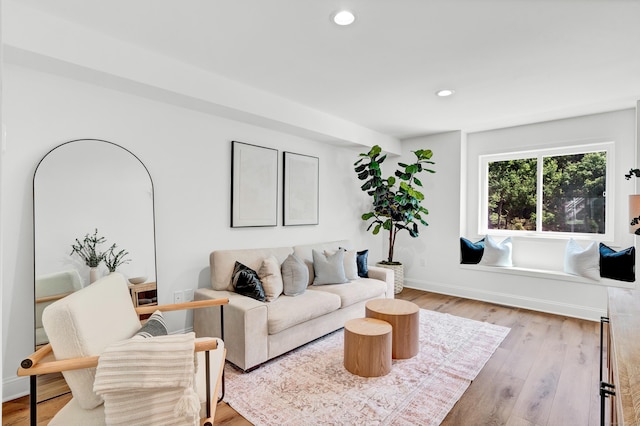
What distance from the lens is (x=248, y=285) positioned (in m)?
3.02

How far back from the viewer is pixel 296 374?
8.61ft

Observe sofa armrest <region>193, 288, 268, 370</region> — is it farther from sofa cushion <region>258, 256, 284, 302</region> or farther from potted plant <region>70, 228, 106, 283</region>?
potted plant <region>70, 228, 106, 283</region>

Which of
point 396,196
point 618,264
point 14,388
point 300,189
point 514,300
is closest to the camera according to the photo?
point 14,388

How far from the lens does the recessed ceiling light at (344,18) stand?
83.5 inches

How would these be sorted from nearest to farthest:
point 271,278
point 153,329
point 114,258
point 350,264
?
1. point 153,329
2. point 114,258
3. point 271,278
4. point 350,264

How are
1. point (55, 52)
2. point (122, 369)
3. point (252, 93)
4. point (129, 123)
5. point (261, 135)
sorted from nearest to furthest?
point (122, 369), point (55, 52), point (129, 123), point (252, 93), point (261, 135)

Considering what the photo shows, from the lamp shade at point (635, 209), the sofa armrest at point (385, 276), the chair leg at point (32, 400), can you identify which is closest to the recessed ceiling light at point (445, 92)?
the lamp shade at point (635, 209)

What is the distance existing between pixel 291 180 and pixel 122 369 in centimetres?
293

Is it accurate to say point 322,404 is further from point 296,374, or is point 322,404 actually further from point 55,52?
point 55,52

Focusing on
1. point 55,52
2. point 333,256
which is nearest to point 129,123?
point 55,52

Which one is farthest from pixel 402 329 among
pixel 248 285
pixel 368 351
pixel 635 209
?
pixel 635 209

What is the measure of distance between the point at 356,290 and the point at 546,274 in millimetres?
2425

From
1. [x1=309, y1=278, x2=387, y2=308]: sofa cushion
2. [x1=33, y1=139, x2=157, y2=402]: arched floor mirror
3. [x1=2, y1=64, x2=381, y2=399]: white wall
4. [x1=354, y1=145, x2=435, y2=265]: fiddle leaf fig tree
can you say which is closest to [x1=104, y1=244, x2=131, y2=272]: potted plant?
[x1=33, y1=139, x2=157, y2=402]: arched floor mirror

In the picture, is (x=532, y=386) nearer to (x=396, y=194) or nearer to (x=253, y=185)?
(x=396, y=194)
